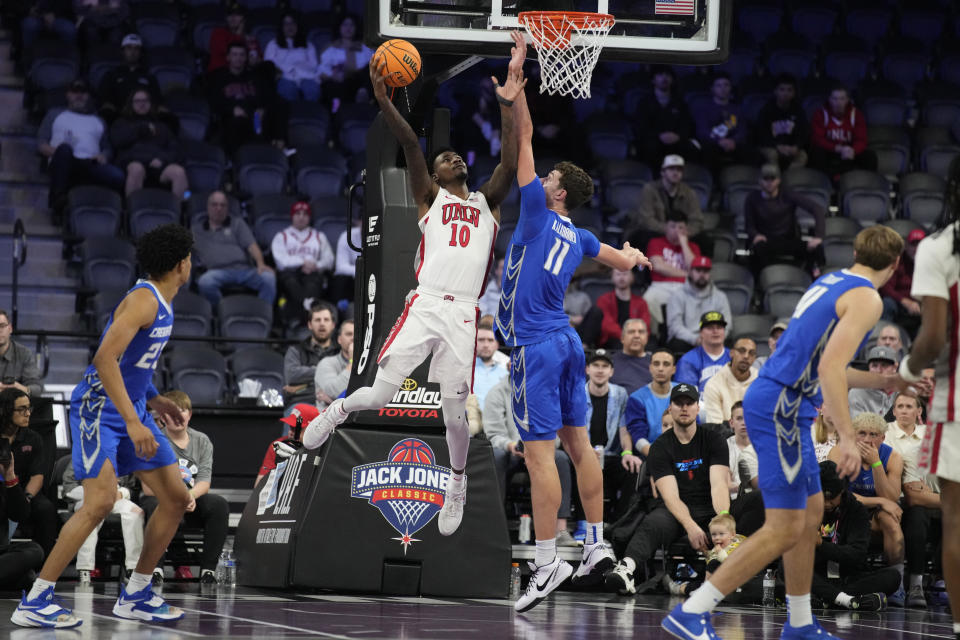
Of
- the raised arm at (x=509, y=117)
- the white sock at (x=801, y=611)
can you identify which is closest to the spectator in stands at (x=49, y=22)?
the raised arm at (x=509, y=117)

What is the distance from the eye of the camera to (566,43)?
8.25 metres

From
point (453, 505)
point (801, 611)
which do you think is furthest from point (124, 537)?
point (801, 611)

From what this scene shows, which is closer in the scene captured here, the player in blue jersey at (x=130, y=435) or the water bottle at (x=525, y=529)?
the player in blue jersey at (x=130, y=435)

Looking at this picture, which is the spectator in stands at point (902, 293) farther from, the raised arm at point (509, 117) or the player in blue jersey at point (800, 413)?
the player in blue jersey at point (800, 413)

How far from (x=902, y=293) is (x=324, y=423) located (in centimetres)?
887

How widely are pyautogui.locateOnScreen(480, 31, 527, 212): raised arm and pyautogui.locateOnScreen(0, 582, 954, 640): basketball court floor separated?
8.30 feet

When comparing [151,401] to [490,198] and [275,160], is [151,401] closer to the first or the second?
[490,198]

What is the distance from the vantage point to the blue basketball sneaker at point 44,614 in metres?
6.60

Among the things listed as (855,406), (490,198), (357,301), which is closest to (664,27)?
(490,198)

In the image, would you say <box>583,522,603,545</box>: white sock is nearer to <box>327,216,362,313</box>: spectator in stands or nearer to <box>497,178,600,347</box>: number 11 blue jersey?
<box>497,178,600,347</box>: number 11 blue jersey

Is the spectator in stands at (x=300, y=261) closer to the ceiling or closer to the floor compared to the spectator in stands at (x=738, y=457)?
closer to the ceiling

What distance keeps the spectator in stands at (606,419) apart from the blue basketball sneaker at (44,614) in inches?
233

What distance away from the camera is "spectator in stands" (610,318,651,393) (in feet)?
41.4

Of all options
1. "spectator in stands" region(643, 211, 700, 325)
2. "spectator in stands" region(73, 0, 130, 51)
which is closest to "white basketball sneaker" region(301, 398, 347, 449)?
"spectator in stands" region(643, 211, 700, 325)
